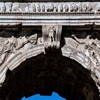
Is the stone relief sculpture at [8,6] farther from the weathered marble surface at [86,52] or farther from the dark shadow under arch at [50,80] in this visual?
the weathered marble surface at [86,52]

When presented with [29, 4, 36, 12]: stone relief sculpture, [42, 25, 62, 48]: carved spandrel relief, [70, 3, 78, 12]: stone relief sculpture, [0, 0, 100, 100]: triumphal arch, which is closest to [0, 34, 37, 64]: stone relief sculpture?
[0, 0, 100, 100]: triumphal arch

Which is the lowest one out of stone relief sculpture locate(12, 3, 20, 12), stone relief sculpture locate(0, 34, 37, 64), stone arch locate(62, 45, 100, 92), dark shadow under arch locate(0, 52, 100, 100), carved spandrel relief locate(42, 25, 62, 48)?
dark shadow under arch locate(0, 52, 100, 100)

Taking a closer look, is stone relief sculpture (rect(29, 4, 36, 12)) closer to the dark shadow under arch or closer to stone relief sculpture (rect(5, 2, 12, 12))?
stone relief sculpture (rect(5, 2, 12, 12))

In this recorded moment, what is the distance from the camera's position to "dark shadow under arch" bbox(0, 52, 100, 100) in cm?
1048

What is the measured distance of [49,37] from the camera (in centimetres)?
1022

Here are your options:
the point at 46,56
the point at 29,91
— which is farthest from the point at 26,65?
the point at 29,91

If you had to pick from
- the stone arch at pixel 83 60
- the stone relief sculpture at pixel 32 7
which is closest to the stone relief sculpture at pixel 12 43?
the stone relief sculpture at pixel 32 7

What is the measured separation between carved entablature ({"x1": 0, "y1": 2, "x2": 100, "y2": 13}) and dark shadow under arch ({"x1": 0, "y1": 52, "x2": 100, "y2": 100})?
3.46ft

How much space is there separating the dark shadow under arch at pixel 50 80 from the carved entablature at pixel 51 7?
106 cm

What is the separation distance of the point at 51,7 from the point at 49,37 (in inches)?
28.1

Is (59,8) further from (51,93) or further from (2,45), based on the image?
(51,93)

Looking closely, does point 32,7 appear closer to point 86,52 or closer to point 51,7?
point 51,7

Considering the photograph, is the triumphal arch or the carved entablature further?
the carved entablature

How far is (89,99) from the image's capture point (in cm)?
1121
